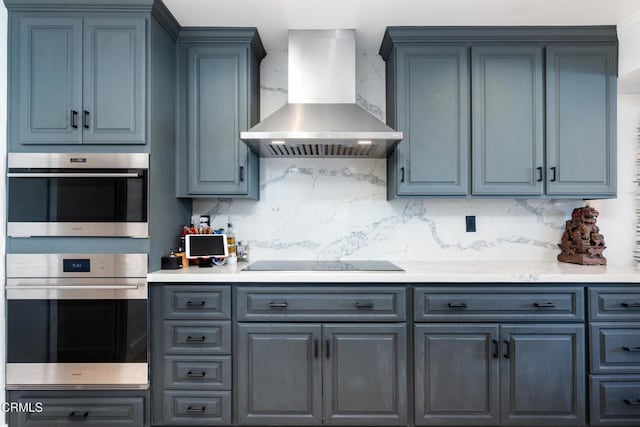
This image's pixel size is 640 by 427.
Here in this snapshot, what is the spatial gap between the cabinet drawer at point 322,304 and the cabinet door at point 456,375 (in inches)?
8.4

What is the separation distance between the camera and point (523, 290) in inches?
80.6

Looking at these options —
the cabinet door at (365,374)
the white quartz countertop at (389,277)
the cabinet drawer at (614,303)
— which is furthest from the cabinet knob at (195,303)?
the cabinet drawer at (614,303)

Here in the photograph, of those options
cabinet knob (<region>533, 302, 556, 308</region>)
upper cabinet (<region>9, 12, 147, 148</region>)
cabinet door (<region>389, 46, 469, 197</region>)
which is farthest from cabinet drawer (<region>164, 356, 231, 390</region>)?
cabinet knob (<region>533, 302, 556, 308</region>)

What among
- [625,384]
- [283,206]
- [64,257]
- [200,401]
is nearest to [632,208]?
[625,384]

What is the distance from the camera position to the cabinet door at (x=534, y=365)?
2.04 meters

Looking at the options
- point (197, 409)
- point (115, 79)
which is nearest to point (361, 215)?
point (197, 409)

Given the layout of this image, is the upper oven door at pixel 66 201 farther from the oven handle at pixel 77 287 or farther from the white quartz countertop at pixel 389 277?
the white quartz countertop at pixel 389 277

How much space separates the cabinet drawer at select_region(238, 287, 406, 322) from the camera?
205 centimetres

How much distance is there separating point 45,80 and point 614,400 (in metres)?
3.55

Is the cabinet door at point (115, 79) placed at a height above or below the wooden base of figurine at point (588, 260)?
above

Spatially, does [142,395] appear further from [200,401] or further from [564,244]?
[564,244]

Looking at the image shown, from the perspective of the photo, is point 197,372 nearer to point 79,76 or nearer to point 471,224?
point 79,76

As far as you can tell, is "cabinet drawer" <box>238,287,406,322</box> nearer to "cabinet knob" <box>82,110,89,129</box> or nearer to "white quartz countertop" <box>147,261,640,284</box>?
"white quartz countertop" <box>147,261,640,284</box>

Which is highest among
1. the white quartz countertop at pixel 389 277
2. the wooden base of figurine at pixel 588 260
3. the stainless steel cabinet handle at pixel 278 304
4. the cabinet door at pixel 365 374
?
the wooden base of figurine at pixel 588 260
